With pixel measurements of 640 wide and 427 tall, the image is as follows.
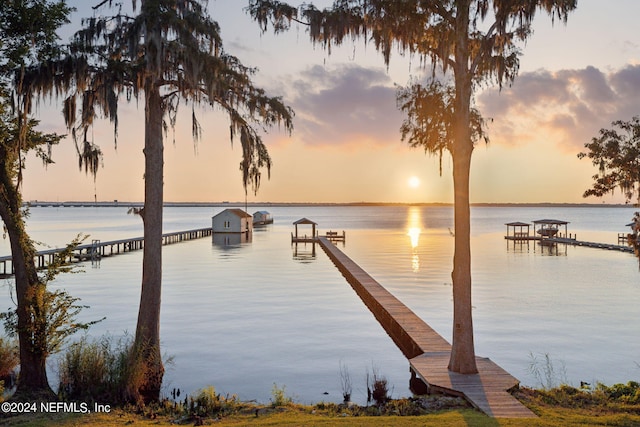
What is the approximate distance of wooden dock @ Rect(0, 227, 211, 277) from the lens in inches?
1588

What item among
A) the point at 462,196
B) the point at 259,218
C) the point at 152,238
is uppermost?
the point at 462,196

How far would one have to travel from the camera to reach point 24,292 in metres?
10.7

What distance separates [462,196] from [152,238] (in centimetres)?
695

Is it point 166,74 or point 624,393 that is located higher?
point 166,74

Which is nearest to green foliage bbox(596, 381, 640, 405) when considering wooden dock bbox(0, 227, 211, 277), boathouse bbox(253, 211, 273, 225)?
wooden dock bbox(0, 227, 211, 277)

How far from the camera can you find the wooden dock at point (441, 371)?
9.40m

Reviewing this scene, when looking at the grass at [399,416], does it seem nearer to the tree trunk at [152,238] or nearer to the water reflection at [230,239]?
the tree trunk at [152,238]

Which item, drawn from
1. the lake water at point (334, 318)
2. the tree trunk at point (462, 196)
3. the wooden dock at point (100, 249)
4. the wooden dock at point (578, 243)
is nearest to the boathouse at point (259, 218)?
A: the wooden dock at point (100, 249)

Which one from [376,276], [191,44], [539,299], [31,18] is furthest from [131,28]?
[376,276]

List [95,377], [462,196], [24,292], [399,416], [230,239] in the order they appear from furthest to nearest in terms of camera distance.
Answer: [230,239], [462,196], [95,377], [24,292], [399,416]

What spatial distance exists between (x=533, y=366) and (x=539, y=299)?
13796 millimetres

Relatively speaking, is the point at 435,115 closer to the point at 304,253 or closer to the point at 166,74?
the point at 166,74

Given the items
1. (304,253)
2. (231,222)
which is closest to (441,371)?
(304,253)

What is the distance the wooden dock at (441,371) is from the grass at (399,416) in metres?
0.29
